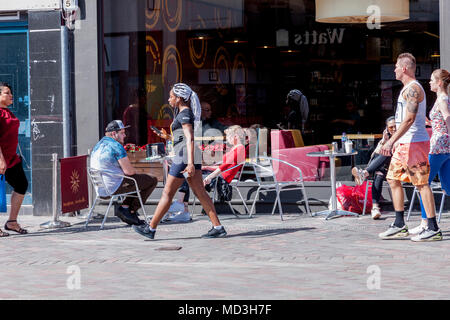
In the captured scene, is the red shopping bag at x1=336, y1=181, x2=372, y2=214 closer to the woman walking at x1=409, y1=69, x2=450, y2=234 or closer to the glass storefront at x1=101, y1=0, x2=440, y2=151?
the glass storefront at x1=101, y1=0, x2=440, y2=151

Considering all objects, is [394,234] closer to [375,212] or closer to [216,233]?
[375,212]

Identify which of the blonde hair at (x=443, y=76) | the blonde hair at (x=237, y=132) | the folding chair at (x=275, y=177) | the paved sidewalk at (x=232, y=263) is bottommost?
the paved sidewalk at (x=232, y=263)

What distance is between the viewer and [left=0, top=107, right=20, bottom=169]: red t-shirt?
1050 centimetres

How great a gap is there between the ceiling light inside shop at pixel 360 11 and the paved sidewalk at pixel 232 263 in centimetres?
309

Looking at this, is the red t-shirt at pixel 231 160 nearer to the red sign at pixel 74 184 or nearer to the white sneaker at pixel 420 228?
the red sign at pixel 74 184

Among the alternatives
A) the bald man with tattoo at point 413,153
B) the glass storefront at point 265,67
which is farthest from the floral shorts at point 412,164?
the glass storefront at point 265,67

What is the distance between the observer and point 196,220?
1162 cm

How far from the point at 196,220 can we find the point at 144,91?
245 centimetres

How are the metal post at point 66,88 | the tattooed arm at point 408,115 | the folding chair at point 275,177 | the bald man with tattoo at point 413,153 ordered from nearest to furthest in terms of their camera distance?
the tattooed arm at point 408,115 < the bald man with tattoo at point 413,153 < the folding chair at point 275,177 < the metal post at point 66,88

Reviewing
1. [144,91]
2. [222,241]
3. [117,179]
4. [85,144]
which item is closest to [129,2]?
[144,91]

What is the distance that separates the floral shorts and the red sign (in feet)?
13.9

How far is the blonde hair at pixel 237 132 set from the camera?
12.2m

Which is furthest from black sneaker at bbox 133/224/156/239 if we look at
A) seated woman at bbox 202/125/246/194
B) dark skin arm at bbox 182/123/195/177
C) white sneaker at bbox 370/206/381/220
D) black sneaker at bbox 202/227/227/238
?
white sneaker at bbox 370/206/381/220

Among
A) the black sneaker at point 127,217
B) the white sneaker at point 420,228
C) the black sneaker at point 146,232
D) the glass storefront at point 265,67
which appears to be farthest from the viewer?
the glass storefront at point 265,67
